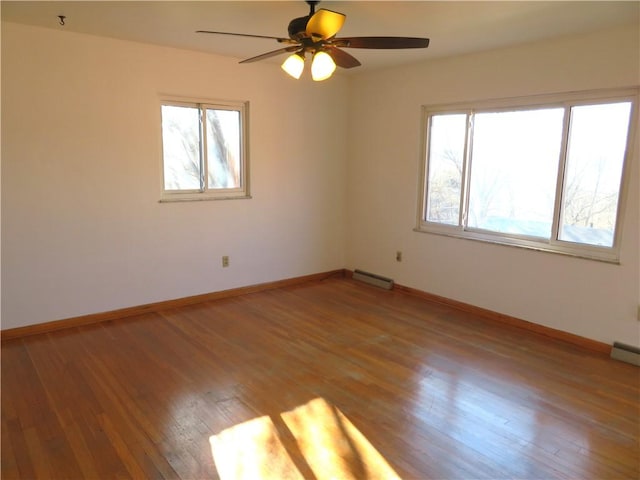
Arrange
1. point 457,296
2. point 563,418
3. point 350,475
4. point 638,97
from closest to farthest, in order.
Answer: point 350,475 → point 563,418 → point 638,97 → point 457,296

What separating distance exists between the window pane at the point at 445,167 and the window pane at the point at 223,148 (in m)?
2.03

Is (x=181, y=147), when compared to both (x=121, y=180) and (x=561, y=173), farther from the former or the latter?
(x=561, y=173)

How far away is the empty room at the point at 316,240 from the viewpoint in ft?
7.82

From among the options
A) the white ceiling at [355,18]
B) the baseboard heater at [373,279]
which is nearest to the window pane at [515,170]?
the white ceiling at [355,18]

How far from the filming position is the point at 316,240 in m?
5.36

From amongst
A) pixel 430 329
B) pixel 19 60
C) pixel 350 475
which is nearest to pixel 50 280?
pixel 19 60

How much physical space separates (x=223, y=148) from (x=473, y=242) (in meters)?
2.67

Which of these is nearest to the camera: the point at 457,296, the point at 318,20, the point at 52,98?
the point at 318,20

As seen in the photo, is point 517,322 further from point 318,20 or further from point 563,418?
point 318,20

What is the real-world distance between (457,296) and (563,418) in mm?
1956

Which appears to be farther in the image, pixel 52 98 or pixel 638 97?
pixel 52 98

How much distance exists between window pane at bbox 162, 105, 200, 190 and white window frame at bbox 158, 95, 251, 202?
0.13 ft

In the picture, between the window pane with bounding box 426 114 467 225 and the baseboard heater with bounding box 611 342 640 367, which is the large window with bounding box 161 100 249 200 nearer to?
the window pane with bounding box 426 114 467 225

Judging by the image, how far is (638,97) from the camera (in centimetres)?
319
